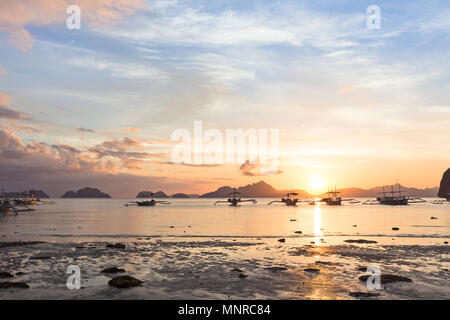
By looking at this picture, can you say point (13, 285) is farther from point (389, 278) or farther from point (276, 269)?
point (389, 278)

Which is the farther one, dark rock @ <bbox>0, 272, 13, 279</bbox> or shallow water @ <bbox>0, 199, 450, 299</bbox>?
dark rock @ <bbox>0, 272, 13, 279</bbox>

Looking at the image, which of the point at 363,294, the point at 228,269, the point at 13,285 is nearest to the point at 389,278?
the point at 363,294

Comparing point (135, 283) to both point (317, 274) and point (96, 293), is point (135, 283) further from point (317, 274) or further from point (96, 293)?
point (317, 274)

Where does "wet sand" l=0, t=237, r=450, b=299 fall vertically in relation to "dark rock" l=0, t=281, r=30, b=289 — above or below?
below

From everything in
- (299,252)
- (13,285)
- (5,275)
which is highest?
(13,285)

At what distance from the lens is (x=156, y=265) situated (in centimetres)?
3444

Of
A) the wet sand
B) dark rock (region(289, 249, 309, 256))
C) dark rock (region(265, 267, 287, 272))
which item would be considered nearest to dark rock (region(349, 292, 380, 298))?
the wet sand

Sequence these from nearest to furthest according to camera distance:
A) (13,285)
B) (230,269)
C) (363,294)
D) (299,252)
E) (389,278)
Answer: (363,294) < (13,285) < (389,278) < (230,269) < (299,252)

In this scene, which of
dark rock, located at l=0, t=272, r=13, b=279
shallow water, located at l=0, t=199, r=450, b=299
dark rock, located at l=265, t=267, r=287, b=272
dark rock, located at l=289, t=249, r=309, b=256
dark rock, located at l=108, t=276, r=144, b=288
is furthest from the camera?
dark rock, located at l=289, t=249, r=309, b=256

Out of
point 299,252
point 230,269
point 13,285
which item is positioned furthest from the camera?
point 299,252

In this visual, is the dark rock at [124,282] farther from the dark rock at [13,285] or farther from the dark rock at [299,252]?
the dark rock at [299,252]

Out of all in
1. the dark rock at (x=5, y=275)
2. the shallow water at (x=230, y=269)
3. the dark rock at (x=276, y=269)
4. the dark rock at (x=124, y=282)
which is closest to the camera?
the shallow water at (x=230, y=269)

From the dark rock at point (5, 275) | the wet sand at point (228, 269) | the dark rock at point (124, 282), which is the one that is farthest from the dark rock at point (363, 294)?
the dark rock at point (5, 275)

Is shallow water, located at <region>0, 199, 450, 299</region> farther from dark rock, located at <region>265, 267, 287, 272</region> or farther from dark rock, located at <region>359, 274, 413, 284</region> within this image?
dark rock, located at <region>359, 274, 413, 284</region>
